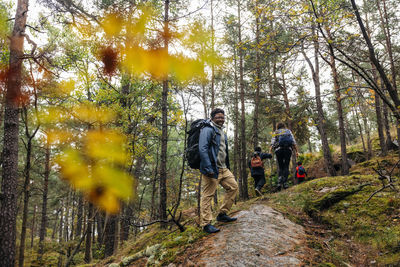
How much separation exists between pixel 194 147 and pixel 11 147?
7170mm

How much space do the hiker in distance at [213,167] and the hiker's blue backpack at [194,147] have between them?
0.13 meters

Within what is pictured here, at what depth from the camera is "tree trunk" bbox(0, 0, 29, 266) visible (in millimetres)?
6730

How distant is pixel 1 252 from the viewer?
21.5 ft

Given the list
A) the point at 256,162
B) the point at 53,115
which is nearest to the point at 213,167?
the point at 256,162

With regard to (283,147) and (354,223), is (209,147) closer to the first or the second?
Result: (354,223)

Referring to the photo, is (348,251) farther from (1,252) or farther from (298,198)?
(1,252)

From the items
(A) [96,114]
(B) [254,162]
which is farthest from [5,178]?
(B) [254,162]

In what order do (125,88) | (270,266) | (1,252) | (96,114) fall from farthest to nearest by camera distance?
(125,88), (96,114), (1,252), (270,266)

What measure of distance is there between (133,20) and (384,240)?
9939 millimetres

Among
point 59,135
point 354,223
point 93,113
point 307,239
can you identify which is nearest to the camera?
point 307,239

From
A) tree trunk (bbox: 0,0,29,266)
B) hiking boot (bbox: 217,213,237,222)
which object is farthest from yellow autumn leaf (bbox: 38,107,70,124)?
hiking boot (bbox: 217,213,237,222)

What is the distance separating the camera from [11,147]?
727 centimetres

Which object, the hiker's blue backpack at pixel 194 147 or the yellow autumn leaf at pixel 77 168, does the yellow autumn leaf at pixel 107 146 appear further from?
the hiker's blue backpack at pixel 194 147

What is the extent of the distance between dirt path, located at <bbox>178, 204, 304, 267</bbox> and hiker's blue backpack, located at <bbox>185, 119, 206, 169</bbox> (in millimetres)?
1242
